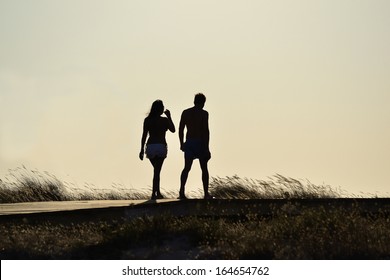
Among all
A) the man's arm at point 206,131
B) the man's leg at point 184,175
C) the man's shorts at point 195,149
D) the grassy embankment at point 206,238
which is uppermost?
the man's arm at point 206,131

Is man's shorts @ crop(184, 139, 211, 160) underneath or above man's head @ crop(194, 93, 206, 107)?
underneath

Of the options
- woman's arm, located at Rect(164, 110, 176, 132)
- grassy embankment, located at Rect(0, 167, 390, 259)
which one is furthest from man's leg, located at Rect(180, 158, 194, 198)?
grassy embankment, located at Rect(0, 167, 390, 259)

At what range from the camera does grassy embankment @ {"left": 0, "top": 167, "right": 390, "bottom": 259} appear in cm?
1479

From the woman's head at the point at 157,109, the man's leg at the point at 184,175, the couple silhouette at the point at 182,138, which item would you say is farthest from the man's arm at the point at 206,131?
the woman's head at the point at 157,109

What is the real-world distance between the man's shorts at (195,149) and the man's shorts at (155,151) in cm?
72

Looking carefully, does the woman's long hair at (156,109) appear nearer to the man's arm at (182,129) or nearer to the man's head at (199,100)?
the man's arm at (182,129)

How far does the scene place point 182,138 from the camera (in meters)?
20.8

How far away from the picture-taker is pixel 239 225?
54.6 ft

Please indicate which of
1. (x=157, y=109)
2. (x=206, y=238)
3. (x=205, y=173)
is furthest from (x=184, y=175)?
(x=206, y=238)

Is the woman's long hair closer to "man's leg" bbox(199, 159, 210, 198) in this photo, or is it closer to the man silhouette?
the man silhouette

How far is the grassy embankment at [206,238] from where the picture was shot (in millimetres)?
14789

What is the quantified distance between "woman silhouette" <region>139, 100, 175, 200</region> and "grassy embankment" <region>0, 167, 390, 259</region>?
413cm

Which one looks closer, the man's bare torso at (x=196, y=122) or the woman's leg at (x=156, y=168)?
the man's bare torso at (x=196, y=122)

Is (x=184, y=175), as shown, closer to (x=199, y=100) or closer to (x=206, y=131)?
(x=206, y=131)
